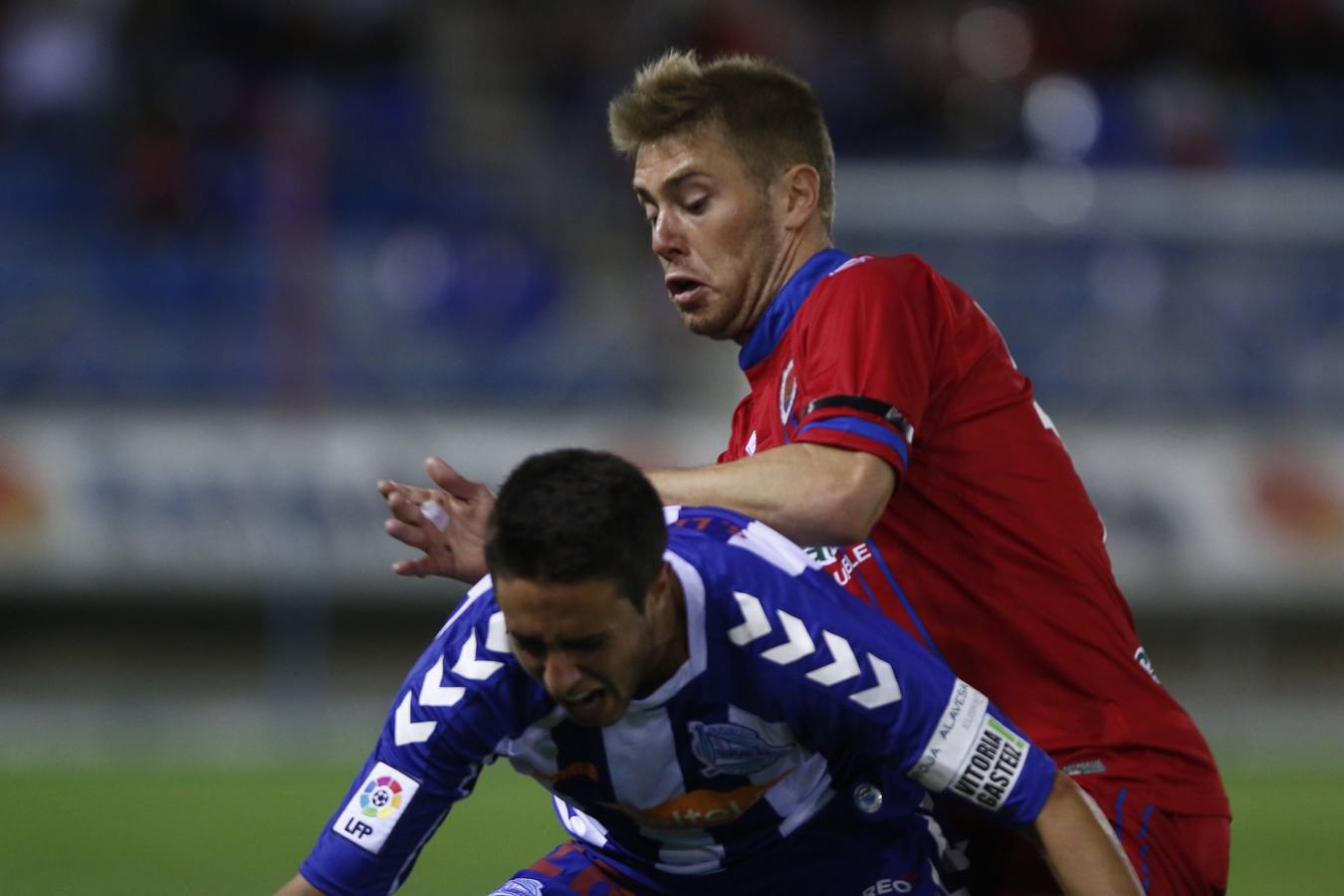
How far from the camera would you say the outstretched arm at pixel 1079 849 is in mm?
3139

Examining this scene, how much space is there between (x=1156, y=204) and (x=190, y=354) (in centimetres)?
602

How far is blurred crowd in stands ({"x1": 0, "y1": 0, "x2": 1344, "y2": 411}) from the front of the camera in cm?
1190

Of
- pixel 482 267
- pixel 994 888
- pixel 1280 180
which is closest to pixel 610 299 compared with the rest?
pixel 482 267

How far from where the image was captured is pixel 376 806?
3262 mm

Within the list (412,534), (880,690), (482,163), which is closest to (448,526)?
(412,534)

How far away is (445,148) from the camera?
1352 cm

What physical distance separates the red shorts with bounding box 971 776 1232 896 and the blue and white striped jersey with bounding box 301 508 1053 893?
339 mm

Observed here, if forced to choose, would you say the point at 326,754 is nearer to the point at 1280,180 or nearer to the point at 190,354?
the point at 190,354

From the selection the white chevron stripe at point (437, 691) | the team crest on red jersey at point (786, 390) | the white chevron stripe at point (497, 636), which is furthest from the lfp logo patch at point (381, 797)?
the team crest on red jersey at point (786, 390)

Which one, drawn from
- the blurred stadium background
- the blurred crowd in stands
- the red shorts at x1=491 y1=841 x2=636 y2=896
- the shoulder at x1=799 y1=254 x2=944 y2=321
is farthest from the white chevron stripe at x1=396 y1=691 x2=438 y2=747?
the blurred crowd in stands

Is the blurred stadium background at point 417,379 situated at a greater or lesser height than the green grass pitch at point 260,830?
greater

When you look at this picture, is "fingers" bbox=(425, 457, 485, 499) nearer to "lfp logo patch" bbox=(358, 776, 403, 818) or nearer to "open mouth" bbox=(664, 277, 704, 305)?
"lfp logo patch" bbox=(358, 776, 403, 818)

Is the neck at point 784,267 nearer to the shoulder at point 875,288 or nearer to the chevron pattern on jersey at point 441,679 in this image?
the shoulder at point 875,288

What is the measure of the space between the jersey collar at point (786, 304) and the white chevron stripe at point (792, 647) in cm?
96
